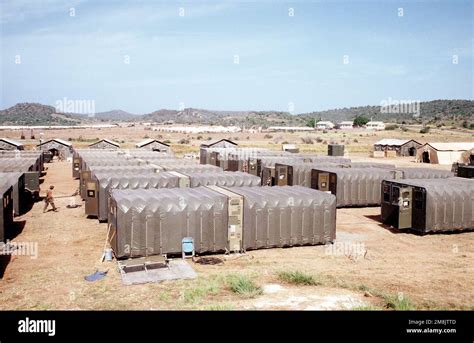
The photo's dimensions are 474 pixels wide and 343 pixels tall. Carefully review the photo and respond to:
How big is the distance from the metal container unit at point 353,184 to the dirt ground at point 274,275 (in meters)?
7.94

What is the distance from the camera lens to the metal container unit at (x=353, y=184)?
33938 millimetres

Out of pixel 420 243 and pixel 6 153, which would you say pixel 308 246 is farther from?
pixel 6 153

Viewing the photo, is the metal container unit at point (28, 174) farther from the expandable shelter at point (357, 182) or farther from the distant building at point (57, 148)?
the distant building at point (57, 148)

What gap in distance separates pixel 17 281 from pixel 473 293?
16.8 m

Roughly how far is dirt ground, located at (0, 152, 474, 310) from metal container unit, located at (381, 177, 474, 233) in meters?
0.68

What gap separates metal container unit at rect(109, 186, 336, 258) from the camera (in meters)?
18.6

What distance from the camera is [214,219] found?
19891mm

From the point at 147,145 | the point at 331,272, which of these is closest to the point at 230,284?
the point at 331,272

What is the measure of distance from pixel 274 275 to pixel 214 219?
14.0 ft

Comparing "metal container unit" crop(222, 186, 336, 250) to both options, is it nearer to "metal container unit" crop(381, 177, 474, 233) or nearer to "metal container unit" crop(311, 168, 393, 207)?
"metal container unit" crop(381, 177, 474, 233)

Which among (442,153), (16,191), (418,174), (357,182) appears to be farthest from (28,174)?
(442,153)

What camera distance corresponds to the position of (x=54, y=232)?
2458 centimetres

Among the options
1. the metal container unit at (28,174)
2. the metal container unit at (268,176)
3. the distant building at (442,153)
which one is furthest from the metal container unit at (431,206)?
the distant building at (442,153)

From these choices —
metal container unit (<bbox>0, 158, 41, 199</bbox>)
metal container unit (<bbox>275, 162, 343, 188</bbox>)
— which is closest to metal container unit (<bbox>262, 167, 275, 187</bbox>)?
metal container unit (<bbox>275, 162, 343, 188</bbox>)
